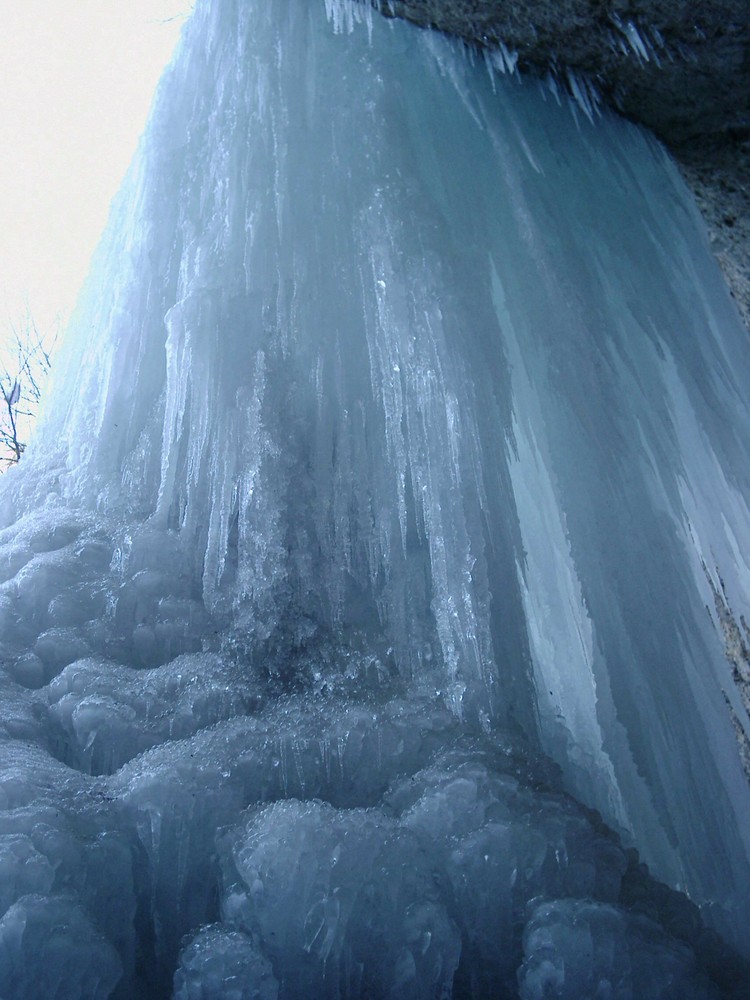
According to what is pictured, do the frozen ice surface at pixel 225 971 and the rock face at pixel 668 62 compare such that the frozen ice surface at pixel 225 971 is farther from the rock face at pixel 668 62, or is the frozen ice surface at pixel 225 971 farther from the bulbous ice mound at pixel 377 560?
the rock face at pixel 668 62

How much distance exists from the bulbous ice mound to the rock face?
0.10 meters

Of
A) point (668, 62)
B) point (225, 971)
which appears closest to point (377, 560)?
point (225, 971)

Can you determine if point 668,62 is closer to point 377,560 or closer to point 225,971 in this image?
point 377,560

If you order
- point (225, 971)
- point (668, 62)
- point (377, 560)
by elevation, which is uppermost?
point (668, 62)

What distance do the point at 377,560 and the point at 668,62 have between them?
188 centimetres

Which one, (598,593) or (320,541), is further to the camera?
(320,541)

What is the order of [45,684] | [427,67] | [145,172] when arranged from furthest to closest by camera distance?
1. [145,172]
2. [427,67]
3. [45,684]

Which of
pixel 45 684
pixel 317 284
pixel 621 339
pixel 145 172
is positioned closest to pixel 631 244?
pixel 621 339

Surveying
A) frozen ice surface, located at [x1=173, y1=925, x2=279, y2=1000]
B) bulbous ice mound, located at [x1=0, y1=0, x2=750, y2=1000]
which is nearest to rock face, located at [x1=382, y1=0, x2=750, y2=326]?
bulbous ice mound, located at [x1=0, y1=0, x2=750, y2=1000]

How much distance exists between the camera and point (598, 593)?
6.66 ft

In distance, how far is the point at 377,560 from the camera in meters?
2.19

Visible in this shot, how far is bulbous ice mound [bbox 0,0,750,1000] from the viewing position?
1.28 m

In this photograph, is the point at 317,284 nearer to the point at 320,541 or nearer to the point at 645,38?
the point at 320,541

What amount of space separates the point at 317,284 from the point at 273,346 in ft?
0.75
